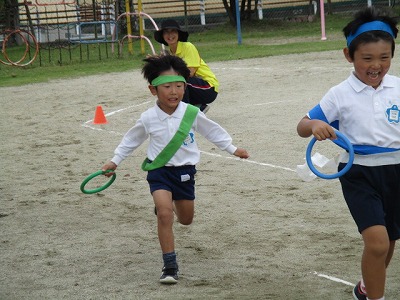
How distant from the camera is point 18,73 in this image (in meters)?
21.6

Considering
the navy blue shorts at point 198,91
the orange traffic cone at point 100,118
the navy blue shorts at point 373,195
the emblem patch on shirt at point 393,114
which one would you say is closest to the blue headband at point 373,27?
the emblem patch on shirt at point 393,114

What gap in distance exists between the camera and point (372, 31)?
16.2 feet

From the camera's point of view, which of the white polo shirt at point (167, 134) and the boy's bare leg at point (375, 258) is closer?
the boy's bare leg at point (375, 258)

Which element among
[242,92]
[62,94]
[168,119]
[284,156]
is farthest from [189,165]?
[62,94]

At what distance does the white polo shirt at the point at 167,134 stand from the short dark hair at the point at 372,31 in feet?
4.96

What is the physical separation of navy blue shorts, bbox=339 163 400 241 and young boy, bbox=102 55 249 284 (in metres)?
1.33

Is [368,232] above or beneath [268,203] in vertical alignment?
above

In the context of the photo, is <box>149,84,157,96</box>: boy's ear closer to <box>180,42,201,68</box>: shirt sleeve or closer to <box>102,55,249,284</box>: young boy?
<box>102,55,249,284</box>: young boy

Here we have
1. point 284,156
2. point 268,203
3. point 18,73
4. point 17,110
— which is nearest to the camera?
point 268,203

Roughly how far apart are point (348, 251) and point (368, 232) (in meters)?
1.64

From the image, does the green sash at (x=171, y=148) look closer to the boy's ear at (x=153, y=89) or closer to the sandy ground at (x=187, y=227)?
the boy's ear at (x=153, y=89)

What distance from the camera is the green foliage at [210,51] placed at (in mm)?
21039

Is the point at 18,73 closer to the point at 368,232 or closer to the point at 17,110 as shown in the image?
the point at 17,110

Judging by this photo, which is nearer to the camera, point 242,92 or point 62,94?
point 242,92
